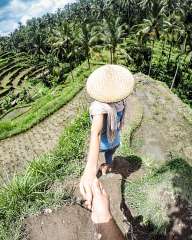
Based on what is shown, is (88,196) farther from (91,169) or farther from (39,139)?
(39,139)

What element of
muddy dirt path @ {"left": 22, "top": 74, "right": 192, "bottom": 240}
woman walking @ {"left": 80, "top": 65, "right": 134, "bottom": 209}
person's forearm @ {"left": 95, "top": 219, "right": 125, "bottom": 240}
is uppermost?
person's forearm @ {"left": 95, "top": 219, "right": 125, "bottom": 240}

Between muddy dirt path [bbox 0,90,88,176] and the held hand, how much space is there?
13509mm

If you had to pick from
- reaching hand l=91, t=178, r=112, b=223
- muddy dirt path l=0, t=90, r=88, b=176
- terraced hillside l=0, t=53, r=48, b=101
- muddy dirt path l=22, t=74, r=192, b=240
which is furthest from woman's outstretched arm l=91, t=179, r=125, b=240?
terraced hillside l=0, t=53, r=48, b=101

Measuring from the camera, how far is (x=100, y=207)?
5.82 ft

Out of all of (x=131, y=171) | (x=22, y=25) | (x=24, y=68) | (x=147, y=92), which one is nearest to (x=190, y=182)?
(x=131, y=171)

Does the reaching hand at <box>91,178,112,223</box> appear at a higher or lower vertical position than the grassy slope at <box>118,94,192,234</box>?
higher

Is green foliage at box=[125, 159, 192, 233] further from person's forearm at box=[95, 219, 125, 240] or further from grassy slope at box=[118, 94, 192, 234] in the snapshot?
person's forearm at box=[95, 219, 125, 240]

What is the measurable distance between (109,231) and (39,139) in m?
16.4

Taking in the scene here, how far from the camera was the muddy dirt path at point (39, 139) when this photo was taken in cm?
1633

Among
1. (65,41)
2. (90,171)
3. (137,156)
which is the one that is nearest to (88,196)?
(90,171)

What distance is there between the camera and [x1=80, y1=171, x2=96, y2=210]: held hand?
1.86 metres

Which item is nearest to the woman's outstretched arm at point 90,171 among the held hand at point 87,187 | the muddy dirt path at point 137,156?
the held hand at point 87,187

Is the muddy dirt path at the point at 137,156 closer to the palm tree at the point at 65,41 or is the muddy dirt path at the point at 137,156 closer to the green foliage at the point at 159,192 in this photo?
the green foliage at the point at 159,192

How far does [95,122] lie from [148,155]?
5.32m
